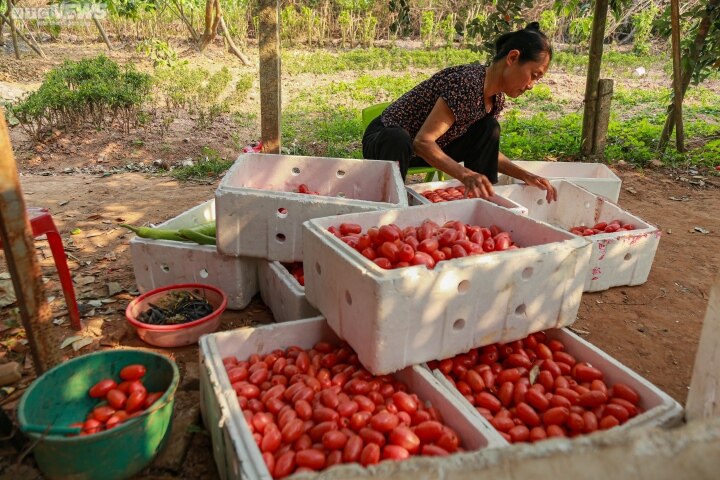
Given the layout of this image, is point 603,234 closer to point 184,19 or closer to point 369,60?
point 184,19

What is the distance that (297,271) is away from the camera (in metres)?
3.12

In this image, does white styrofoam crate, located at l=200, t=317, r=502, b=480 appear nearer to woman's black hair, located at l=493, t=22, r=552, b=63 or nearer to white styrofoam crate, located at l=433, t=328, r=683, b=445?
white styrofoam crate, located at l=433, t=328, r=683, b=445

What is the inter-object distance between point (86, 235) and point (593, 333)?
3979mm

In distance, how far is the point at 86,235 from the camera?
4.54m

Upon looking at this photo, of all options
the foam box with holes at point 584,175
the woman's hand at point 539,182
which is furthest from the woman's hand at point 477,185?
the foam box with holes at point 584,175

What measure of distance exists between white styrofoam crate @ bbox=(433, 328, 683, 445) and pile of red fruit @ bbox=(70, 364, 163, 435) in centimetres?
123

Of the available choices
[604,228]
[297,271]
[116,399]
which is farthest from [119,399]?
[604,228]

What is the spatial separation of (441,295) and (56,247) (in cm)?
211

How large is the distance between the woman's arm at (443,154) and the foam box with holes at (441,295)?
79 centimetres

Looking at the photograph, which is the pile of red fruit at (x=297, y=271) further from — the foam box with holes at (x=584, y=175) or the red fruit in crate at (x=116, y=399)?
the foam box with holes at (x=584, y=175)

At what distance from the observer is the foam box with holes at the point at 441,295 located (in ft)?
6.77

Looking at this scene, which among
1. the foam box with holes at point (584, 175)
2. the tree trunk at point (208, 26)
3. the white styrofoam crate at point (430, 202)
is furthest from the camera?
the tree trunk at point (208, 26)

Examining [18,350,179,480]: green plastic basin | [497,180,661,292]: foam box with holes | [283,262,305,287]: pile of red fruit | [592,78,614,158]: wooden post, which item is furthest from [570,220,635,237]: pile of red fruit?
[592,78,614,158]: wooden post

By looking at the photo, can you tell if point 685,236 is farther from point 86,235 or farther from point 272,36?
point 86,235
